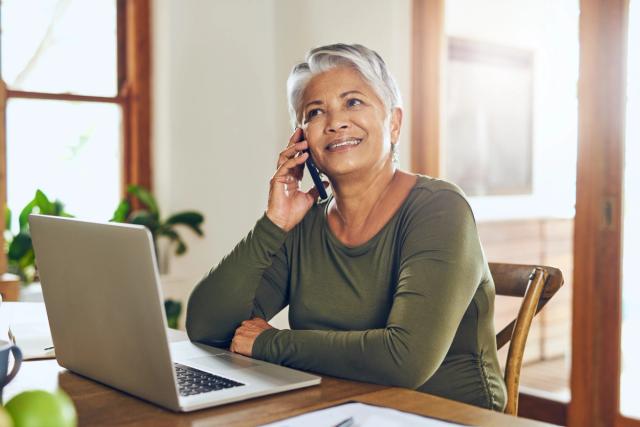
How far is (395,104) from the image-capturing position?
5.82 feet

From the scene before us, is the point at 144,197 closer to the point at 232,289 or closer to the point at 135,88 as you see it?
the point at 135,88

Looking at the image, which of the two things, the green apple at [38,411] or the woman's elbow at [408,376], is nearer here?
the green apple at [38,411]

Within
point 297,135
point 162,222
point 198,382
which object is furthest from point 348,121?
point 162,222

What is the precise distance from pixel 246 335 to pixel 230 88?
254 centimetres

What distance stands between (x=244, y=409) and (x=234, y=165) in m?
2.88

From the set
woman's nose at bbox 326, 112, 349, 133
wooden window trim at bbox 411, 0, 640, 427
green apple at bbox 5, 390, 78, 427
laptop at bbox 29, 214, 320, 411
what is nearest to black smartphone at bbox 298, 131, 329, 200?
woman's nose at bbox 326, 112, 349, 133

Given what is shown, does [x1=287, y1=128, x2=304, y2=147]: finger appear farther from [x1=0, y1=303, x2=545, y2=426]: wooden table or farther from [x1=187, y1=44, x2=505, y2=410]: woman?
[x1=0, y1=303, x2=545, y2=426]: wooden table

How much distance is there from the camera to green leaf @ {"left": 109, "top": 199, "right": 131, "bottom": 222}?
135 inches

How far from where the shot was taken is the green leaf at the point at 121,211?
3.44 metres

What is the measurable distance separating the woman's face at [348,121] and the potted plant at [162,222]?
1.92 metres

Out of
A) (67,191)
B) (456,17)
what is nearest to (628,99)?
(456,17)

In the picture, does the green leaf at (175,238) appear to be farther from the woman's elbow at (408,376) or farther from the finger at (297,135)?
the woman's elbow at (408,376)

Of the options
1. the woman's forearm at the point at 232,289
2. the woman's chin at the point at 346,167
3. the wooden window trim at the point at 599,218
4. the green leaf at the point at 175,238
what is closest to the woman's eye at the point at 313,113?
the woman's chin at the point at 346,167

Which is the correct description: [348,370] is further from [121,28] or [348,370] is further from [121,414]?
[121,28]
